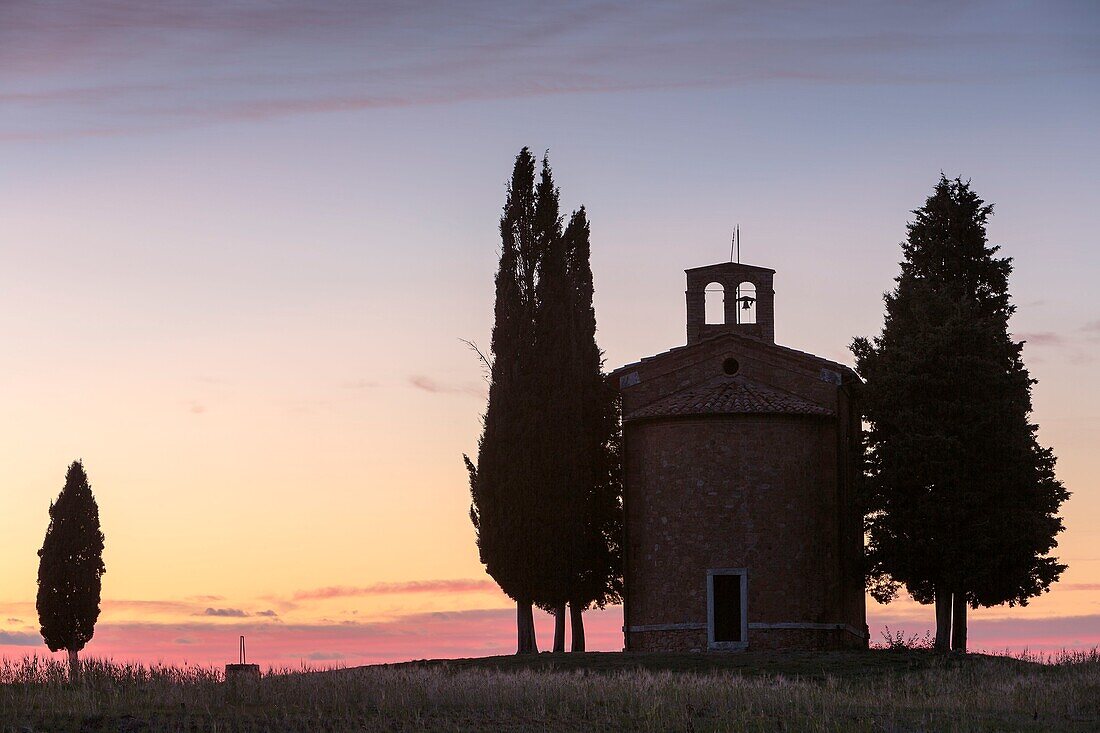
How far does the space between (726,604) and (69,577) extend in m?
23.9

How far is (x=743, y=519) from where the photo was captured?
40.1 m

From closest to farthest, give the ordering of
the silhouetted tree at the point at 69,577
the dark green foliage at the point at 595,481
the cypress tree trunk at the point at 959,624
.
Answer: the cypress tree trunk at the point at 959,624, the dark green foliage at the point at 595,481, the silhouetted tree at the point at 69,577

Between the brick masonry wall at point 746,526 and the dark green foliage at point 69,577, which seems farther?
the dark green foliage at point 69,577

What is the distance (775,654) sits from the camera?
121ft

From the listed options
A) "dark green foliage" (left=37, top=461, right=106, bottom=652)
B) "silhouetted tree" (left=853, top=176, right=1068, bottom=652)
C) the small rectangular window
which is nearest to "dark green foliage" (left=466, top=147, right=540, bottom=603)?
the small rectangular window

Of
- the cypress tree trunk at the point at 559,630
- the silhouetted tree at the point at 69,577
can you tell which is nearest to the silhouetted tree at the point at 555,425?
the cypress tree trunk at the point at 559,630

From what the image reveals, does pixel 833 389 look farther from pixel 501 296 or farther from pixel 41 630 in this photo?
pixel 41 630

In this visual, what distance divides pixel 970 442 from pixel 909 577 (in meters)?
3.99

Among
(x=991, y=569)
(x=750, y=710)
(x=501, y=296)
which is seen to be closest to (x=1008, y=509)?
(x=991, y=569)

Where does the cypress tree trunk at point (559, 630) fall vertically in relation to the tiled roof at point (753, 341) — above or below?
below

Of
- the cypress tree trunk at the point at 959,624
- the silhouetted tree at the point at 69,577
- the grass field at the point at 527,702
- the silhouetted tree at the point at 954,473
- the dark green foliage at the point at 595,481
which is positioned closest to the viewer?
the grass field at the point at 527,702

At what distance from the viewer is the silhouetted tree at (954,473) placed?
39250 mm

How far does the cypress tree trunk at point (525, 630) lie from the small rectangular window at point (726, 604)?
5278 millimetres

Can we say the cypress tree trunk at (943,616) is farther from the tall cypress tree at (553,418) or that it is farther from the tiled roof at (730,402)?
the tall cypress tree at (553,418)
